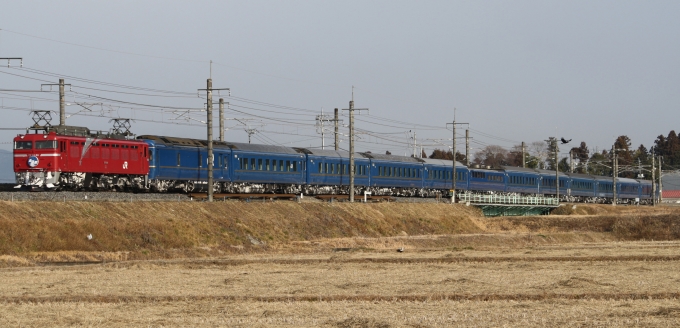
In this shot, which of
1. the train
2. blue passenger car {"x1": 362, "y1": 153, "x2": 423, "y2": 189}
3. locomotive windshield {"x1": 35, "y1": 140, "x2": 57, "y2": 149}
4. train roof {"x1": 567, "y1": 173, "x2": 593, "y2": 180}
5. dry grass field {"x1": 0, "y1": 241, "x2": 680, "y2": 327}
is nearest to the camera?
dry grass field {"x1": 0, "y1": 241, "x2": 680, "y2": 327}

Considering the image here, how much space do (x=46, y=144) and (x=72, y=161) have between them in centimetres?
173

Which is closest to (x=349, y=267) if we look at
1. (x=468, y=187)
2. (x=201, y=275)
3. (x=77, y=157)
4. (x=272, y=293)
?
(x=201, y=275)

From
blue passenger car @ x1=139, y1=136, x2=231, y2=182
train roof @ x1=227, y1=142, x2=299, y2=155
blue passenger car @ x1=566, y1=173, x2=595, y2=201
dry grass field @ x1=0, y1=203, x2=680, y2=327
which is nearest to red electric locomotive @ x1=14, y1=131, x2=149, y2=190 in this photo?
blue passenger car @ x1=139, y1=136, x2=231, y2=182

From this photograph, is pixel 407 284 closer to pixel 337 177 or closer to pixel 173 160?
pixel 173 160

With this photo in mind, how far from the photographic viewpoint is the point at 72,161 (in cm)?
4991

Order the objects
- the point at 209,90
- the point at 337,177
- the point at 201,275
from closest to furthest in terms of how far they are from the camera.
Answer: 1. the point at 201,275
2. the point at 209,90
3. the point at 337,177

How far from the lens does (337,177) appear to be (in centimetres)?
7725

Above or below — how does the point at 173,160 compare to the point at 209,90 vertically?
below

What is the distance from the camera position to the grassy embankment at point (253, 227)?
4084cm

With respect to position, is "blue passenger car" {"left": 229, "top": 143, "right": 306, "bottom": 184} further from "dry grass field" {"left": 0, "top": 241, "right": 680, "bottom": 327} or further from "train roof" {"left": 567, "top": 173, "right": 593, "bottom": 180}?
"train roof" {"left": 567, "top": 173, "right": 593, "bottom": 180}

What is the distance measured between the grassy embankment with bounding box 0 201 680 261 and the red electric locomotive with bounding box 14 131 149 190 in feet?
13.1

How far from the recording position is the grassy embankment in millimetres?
40844

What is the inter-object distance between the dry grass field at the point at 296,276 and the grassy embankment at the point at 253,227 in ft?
0.39

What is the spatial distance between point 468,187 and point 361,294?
237 ft
